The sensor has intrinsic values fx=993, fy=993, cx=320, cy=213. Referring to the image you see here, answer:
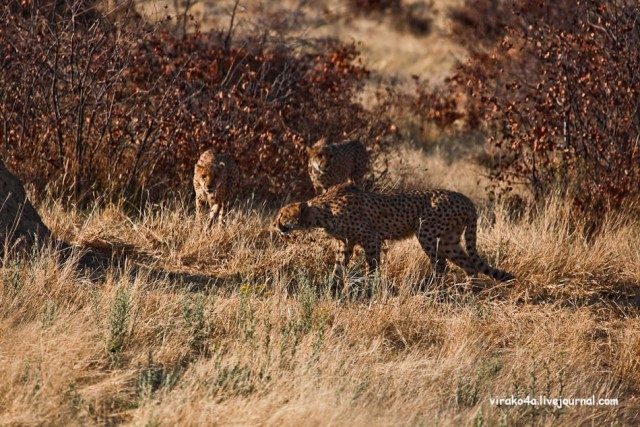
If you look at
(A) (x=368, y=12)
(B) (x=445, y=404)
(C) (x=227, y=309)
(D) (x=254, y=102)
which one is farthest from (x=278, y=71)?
(A) (x=368, y=12)

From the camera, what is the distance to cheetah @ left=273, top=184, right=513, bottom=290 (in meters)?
6.51

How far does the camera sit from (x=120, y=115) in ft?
25.1

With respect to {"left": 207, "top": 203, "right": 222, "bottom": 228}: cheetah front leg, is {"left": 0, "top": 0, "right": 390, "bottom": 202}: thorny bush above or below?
above

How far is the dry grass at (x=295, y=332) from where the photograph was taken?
4.30 m

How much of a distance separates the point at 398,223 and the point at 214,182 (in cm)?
147

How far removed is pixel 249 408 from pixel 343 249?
2.48 meters

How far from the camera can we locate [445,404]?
15.5 feet

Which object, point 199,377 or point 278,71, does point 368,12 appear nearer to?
point 278,71

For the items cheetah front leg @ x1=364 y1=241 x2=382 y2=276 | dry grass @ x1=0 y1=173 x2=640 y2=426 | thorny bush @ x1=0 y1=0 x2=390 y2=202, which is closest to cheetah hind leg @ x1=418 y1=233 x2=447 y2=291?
dry grass @ x1=0 y1=173 x2=640 y2=426

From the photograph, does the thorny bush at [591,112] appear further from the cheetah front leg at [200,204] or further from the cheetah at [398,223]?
the cheetah front leg at [200,204]

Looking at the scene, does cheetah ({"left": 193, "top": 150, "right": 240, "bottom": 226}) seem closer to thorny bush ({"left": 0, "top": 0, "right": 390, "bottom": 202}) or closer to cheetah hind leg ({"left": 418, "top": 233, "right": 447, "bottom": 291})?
thorny bush ({"left": 0, "top": 0, "right": 390, "bottom": 202})

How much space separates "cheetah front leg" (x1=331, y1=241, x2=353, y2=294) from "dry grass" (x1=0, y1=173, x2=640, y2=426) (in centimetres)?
10

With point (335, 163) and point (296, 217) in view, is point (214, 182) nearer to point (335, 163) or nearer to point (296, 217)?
point (296, 217)

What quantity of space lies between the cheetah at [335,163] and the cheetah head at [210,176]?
108 centimetres
